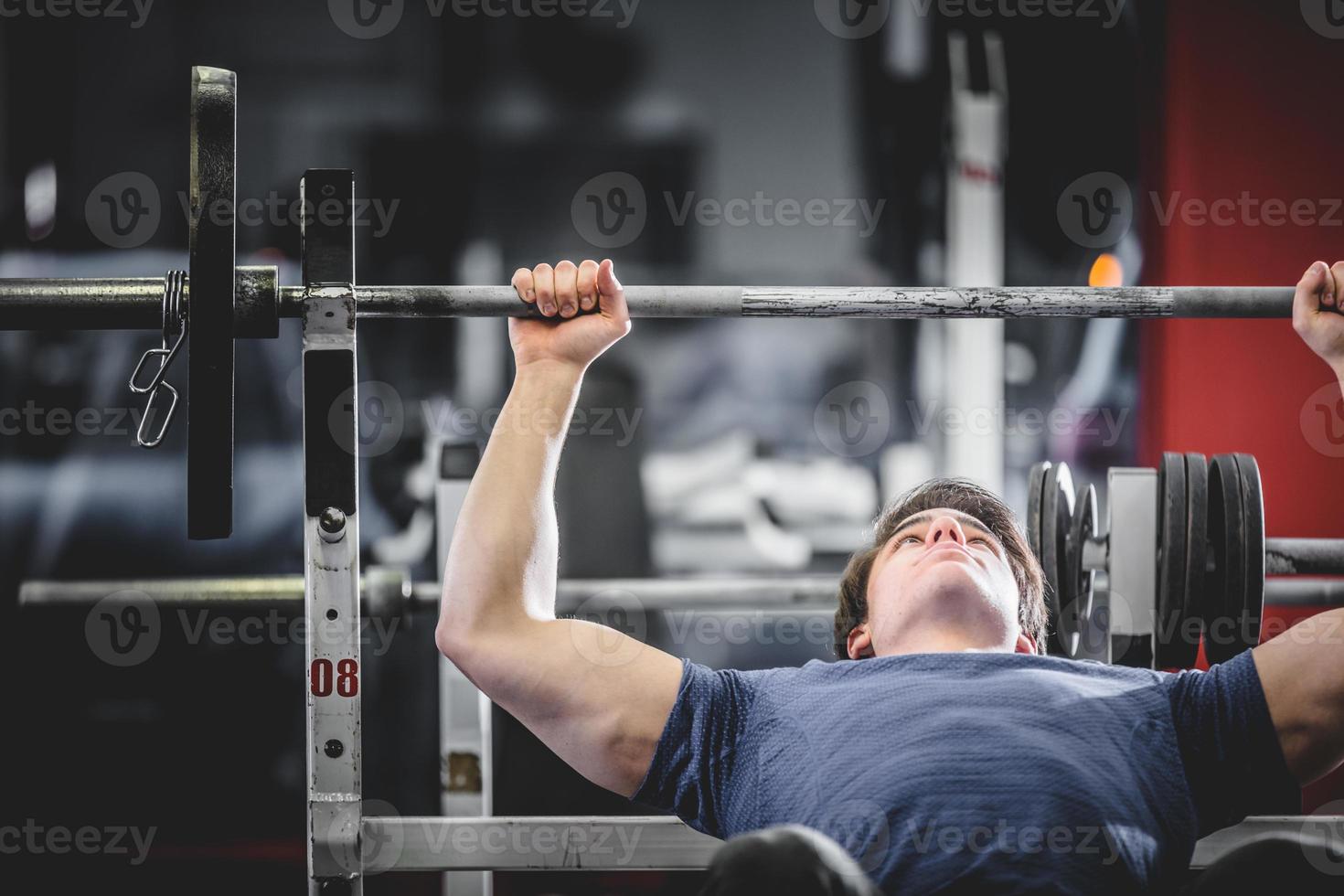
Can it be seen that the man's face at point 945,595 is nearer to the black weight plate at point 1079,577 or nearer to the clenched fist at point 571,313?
the black weight plate at point 1079,577

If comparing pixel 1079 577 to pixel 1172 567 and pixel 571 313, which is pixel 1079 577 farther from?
pixel 571 313

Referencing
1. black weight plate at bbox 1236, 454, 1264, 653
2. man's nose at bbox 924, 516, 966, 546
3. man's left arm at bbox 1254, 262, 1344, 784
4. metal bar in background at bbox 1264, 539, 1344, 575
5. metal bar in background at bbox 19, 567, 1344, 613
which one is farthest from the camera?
metal bar in background at bbox 19, 567, 1344, 613

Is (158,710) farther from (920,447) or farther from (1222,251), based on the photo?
(1222,251)

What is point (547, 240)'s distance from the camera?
2715mm

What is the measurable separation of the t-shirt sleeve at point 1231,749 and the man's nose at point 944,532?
1.11 ft

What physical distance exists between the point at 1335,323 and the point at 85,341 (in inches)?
115

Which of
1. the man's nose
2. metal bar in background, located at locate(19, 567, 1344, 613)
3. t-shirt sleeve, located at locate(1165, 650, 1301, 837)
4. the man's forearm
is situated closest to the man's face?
the man's nose

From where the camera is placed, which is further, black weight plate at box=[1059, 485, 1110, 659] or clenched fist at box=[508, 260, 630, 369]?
black weight plate at box=[1059, 485, 1110, 659]

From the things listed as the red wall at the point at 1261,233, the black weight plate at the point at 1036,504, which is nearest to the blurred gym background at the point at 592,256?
the red wall at the point at 1261,233

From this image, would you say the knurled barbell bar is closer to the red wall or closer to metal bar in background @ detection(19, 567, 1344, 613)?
metal bar in background @ detection(19, 567, 1344, 613)

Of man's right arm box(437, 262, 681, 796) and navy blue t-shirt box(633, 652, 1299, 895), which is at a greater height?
man's right arm box(437, 262, 681, 796)

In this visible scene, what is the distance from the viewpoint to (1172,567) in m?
1.52

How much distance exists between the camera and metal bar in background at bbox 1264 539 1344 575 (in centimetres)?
167

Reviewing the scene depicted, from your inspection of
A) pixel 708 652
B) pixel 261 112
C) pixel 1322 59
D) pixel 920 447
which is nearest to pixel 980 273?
pixel 920 447
